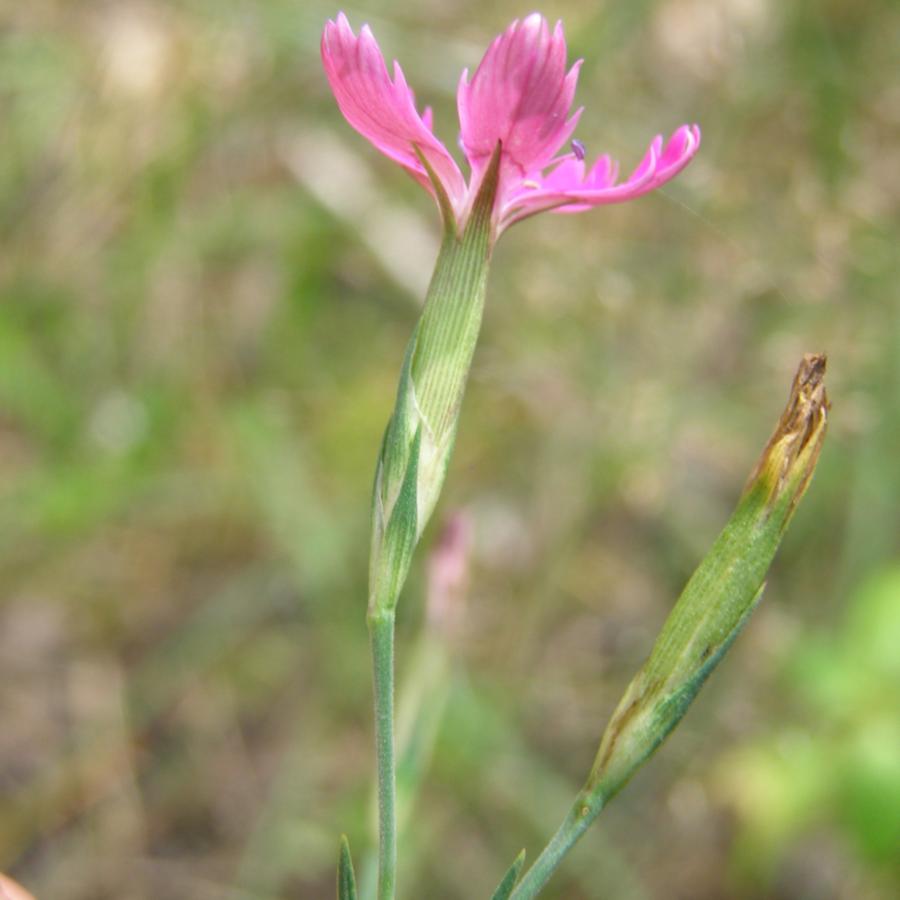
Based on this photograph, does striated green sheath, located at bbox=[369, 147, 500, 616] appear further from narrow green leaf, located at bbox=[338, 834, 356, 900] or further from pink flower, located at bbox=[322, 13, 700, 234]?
narrow green leaf, located at bbox=[338, 834, 356, 900]

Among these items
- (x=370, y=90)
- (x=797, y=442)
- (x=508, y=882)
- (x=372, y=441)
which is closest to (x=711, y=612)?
(x=797, y=442)

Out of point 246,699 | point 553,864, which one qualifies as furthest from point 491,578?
point 553,864

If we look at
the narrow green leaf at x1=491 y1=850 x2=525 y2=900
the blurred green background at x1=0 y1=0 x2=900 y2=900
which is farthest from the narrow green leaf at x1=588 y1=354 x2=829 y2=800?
the blurred green background at x1=0 y1=0 x2=900 y2=900

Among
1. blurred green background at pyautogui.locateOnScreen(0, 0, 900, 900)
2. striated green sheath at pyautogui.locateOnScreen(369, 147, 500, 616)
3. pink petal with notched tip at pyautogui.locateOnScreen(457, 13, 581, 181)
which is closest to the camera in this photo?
pink petal with notched tip at pyautogui.locateOnScreen(457, 13, 581, 181)

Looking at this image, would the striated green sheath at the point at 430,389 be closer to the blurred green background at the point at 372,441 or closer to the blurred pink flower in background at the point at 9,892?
the blurred pink flower in background at the point at 9,892

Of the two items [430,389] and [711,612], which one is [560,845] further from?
[430,389]

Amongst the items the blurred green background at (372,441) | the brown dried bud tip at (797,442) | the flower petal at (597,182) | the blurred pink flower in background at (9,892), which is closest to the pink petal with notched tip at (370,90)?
the flower petal at (597,182)
